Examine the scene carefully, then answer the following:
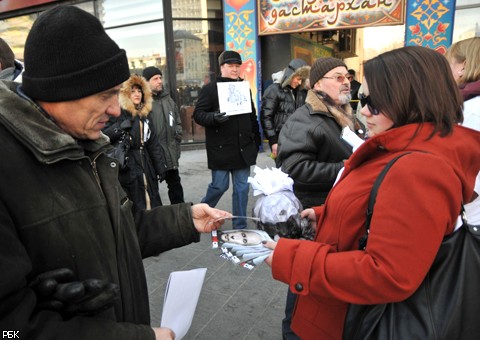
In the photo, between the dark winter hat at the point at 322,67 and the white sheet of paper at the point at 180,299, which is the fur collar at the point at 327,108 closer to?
the dark winter hat at the point at 322,67

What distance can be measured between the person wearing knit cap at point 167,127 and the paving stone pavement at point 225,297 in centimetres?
98

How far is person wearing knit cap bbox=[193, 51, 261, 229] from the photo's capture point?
15.4 feet

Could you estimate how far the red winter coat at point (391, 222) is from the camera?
1.24 metres

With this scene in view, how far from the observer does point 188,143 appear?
410 inches

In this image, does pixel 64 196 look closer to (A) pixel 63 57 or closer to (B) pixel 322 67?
(A) pixel 63 57

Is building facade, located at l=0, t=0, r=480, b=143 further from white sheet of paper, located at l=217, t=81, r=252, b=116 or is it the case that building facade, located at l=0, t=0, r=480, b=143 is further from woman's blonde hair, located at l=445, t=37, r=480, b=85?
woman's blonde hair, located at l=445, t=37, r=480, b=85

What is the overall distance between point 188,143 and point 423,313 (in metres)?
9.44

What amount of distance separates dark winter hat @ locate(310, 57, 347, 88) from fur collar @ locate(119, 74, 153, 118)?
2255 mm

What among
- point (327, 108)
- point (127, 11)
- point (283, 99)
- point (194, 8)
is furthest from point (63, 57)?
point (127, 11)

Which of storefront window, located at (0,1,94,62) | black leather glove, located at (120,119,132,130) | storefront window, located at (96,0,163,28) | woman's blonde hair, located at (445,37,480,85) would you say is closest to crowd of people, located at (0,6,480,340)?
woman's blonde hair, located at (445,37,480,85)

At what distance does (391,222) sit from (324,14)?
321 inches

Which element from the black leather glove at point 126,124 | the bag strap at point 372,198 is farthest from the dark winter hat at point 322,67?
the black leather glove at point 126,124

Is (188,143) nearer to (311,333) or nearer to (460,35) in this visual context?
(460,35)

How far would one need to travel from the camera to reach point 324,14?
8.46 m
